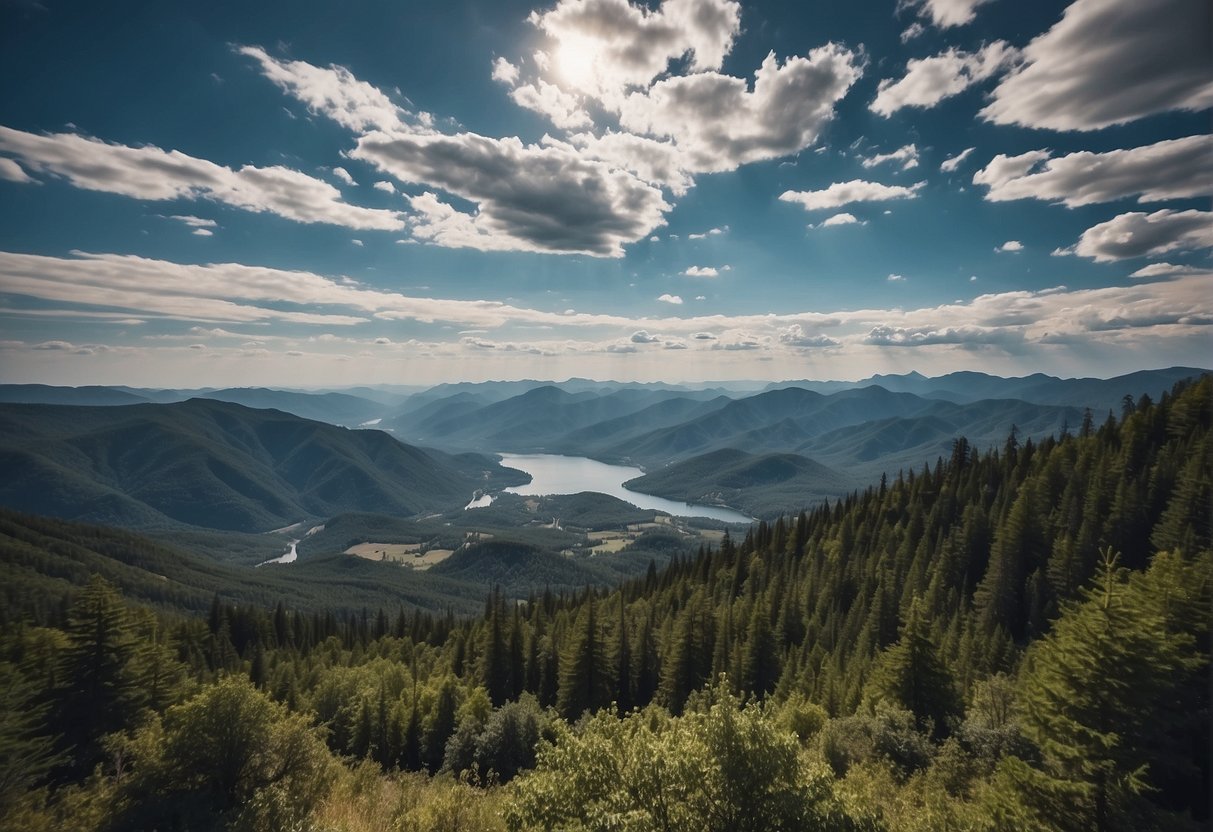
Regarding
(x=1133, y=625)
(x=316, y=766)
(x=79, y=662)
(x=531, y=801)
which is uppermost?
(x=1133, y=625)

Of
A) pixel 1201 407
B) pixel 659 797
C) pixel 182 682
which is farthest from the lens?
pixel 1201 407

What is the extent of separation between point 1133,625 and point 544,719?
1845 inches

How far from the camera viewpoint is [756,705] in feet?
64.2

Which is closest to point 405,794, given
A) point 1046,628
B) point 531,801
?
point 531,801

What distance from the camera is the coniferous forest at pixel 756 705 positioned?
19.0m

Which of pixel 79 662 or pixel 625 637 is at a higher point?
pixel 79 662

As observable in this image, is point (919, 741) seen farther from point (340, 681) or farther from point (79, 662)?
point (340, 681)

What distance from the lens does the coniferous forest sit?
18953mm

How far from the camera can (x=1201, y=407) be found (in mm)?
91188

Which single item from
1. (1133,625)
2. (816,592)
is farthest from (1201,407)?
(1133,625)

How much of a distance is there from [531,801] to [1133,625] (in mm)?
23816

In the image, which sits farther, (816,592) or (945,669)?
(816,592)

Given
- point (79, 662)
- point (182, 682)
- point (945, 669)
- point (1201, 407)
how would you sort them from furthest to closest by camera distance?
point (1201, 407) < point (182, 682) < point (945, 669) < point (79, 662)

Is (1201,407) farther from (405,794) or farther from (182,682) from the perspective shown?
(182,682)
